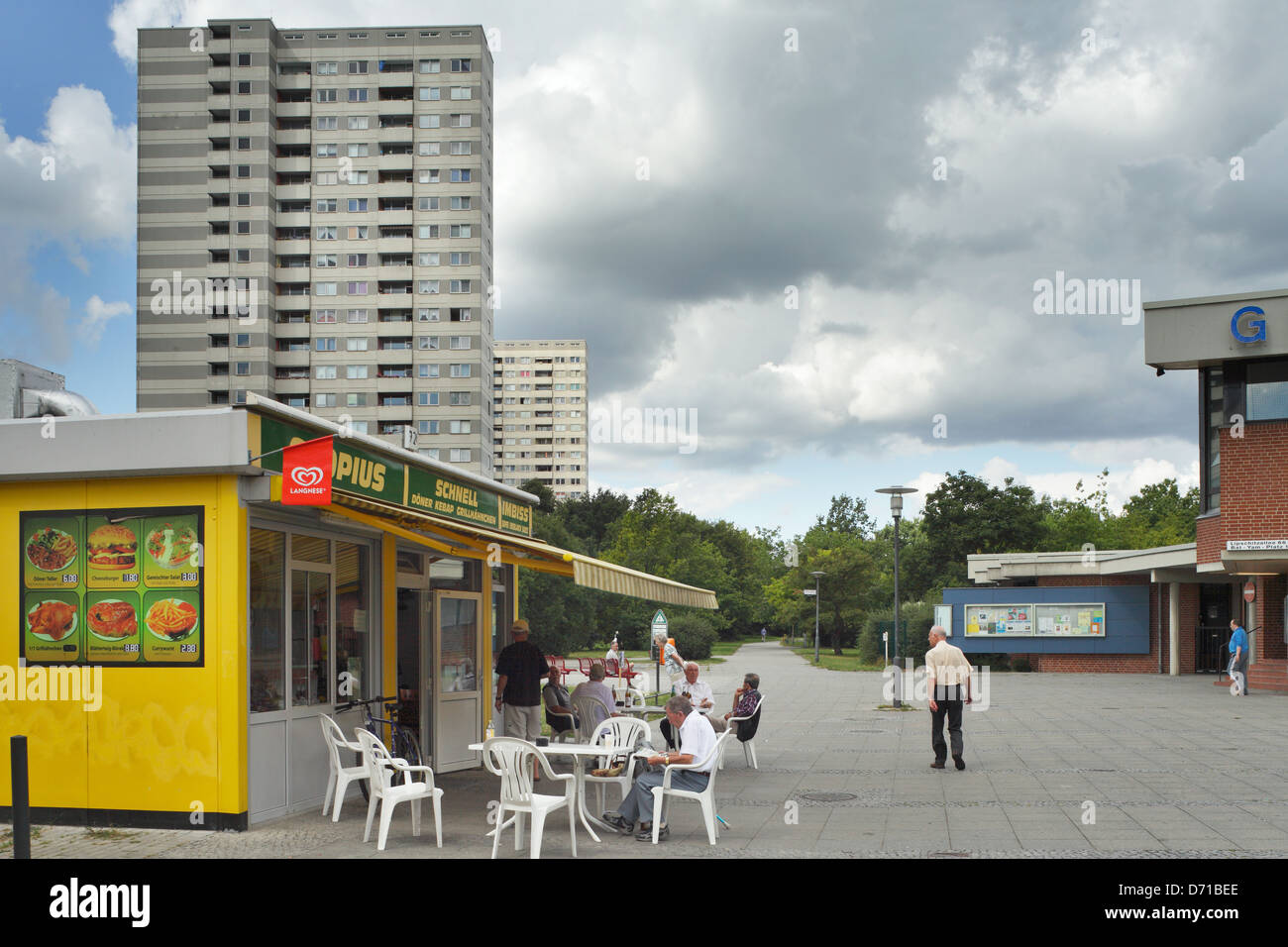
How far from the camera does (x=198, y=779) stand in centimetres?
984

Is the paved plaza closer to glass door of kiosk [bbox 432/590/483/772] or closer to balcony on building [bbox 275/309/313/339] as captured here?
glass door of kiosk [bbox 432/590/483/772]

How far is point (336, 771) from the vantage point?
35.3 ft

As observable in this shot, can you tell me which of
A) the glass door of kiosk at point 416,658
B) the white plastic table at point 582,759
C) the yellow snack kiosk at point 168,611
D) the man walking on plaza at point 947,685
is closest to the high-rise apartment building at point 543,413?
the glass door of kiosk at point 416,658

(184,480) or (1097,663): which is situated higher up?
(184,480)

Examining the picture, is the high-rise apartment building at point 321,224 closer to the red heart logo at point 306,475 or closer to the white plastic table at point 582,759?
the white plastic table at point 582,759

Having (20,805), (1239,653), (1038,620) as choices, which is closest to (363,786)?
(20,805)

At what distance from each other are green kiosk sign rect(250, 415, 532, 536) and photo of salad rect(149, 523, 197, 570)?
965 mm

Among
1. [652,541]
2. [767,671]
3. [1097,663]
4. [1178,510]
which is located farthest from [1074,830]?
[1178,510]

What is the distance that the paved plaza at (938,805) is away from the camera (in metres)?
9.16

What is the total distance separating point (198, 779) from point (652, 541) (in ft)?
175

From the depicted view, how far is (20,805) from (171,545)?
11.7 ft

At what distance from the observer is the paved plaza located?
30.0 ft

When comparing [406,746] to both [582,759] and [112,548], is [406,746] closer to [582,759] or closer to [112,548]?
[582,759]
